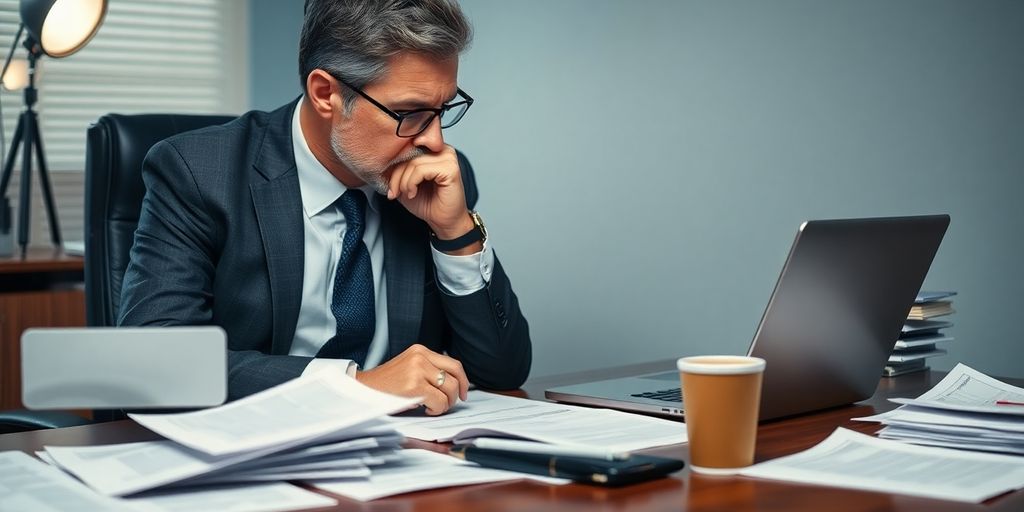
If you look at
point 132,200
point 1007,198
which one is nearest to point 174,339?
point 132,200

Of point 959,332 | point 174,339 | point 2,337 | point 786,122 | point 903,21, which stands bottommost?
point 2,337

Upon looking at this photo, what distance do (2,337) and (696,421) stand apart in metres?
2.25

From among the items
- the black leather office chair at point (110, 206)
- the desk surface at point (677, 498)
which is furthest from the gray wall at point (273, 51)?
the desk surface at point (677, 498)

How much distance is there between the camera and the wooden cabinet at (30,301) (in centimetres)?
267

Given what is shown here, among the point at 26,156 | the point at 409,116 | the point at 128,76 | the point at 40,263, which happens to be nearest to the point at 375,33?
the point at 409,116

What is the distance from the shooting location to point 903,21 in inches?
76.3

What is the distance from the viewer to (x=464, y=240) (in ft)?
5.14

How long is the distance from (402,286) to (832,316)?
690mm

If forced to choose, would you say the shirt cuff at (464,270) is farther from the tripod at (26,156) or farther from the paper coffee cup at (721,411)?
the tripod at (26,156)

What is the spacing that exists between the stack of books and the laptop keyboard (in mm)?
378

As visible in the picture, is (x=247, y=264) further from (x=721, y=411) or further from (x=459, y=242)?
(x=721, y=411)

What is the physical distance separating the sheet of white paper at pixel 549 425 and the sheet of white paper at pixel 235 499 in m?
0.21

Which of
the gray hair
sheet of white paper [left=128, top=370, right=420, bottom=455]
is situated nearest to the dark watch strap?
the gray hair

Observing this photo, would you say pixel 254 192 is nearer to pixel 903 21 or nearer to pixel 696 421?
pixel 696 421
